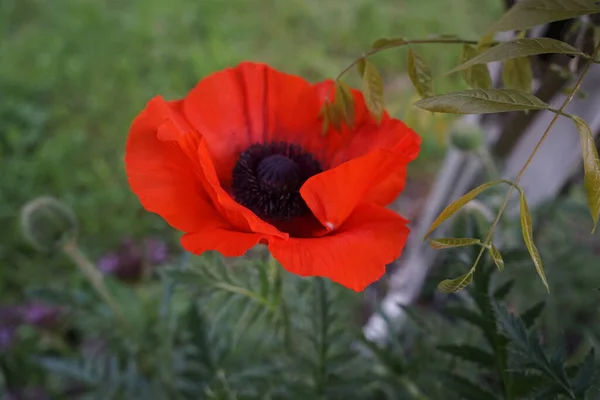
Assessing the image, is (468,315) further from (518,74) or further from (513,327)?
(518,74)

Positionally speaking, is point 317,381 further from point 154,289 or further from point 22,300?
point 22,300

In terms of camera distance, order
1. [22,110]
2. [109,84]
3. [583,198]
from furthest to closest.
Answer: [109,84]
[22,110]
[583,198]

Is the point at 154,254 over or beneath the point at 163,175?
beneath

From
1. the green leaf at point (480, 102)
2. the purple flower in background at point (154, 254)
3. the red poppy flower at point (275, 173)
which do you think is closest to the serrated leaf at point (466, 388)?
the red poppy flower at point (275, 173)

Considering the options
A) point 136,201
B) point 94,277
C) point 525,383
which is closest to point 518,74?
point 525,383

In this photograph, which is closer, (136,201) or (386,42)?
(386,42)

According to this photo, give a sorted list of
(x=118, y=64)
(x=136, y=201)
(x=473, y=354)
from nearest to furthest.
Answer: (x=473, y=354)
(x=136, y=201)
(x=118, y=64)

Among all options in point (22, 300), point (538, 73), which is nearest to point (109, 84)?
point (22, 300)
